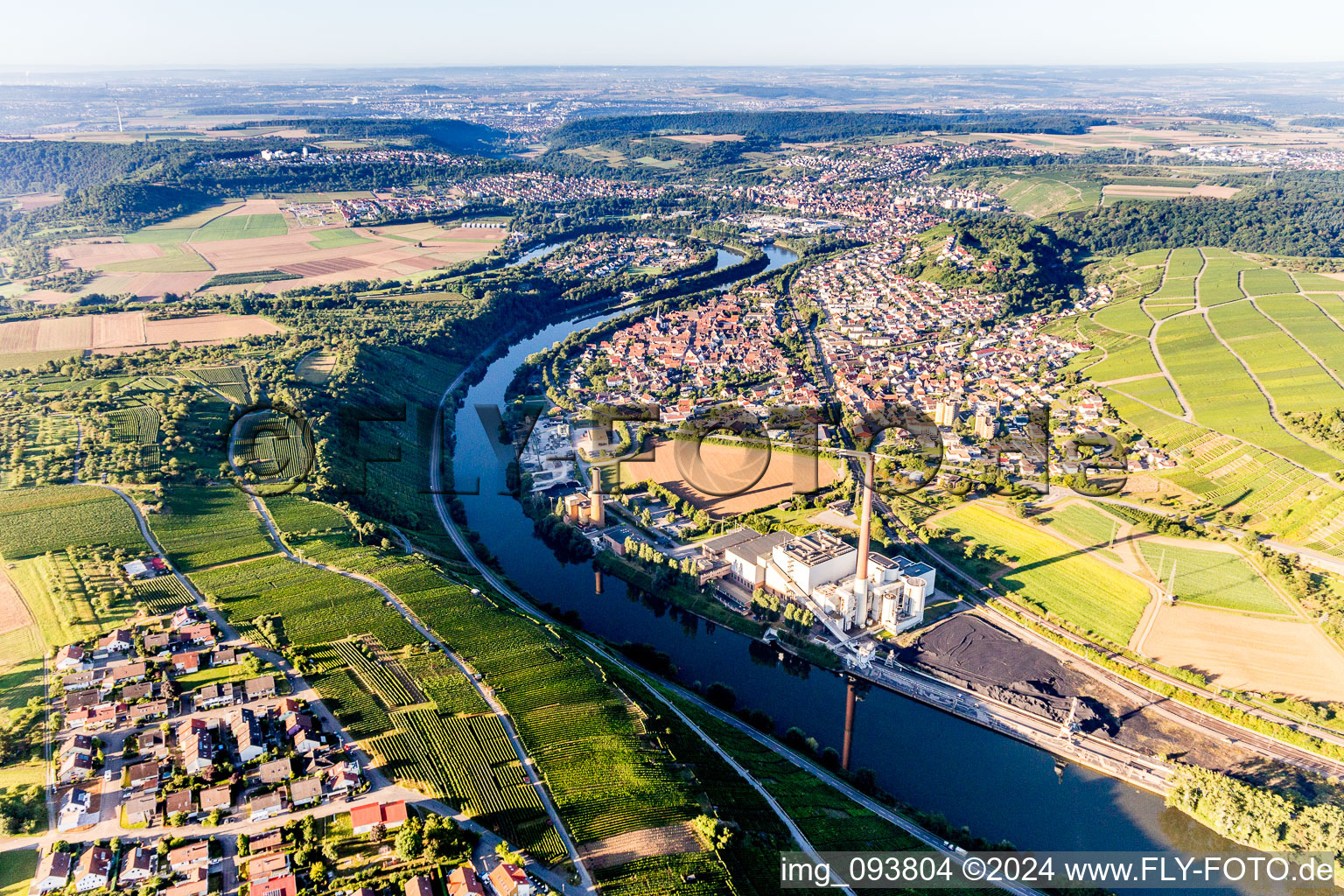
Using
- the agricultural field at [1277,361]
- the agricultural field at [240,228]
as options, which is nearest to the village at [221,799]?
the agricultural field at [1277,361]

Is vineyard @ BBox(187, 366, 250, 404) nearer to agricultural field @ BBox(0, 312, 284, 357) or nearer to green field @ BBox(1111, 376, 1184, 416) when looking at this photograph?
agricultural field @ BBox(0, 312, 284, 357)

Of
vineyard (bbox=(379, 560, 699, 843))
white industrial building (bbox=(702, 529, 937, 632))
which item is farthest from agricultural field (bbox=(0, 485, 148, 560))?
white industrial building (bbox=(702, 529, 937, 632))

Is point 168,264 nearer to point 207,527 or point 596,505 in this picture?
point 207,527

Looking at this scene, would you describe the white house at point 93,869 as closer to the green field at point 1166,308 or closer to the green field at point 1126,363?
the green field at point 1126,363

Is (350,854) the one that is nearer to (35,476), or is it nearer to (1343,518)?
(35,476)

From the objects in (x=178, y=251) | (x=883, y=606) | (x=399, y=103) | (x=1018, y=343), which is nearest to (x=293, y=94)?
(x=399, y=103)

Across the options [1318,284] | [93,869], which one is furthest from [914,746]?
[1318,284]
